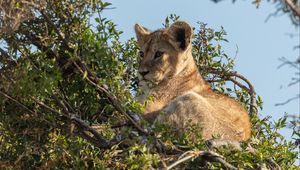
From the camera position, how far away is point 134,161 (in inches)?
311

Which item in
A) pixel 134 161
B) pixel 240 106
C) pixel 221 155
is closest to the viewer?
pixel 134 161

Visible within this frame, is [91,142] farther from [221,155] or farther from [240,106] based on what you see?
[240,106]

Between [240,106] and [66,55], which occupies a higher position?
[66,55]

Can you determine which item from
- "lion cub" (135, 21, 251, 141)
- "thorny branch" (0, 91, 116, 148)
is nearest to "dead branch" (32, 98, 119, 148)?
"thorny branch" (0, 91, 116, 148)

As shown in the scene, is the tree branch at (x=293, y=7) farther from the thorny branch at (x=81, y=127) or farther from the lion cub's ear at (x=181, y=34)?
the lion cub's ear at (x=181, y=34)

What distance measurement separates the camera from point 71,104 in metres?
9.53

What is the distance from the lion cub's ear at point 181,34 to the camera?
1233 cm

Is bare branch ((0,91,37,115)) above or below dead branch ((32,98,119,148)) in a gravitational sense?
above

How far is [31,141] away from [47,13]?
156 cm

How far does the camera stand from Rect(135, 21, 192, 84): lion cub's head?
1223 centimetres

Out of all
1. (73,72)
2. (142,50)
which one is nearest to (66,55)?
(73,72)

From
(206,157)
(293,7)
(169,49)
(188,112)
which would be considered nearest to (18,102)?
(206,157)

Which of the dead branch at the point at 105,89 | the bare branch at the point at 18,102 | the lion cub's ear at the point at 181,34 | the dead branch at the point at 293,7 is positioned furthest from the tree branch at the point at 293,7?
the lion cub's ear at the point at 181,34

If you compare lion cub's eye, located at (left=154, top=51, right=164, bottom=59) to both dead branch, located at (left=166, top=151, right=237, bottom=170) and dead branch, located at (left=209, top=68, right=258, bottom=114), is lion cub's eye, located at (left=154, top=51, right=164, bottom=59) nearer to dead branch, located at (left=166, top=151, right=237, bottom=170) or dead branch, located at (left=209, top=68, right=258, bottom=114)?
dead branch, located at (left=209, top=68, right=258, bottom=114)
